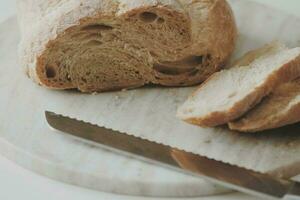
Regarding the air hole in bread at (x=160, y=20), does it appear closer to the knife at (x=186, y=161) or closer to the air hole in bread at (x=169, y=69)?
the air hole in bread at (x=169, y=69)

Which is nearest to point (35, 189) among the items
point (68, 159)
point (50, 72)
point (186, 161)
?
point (68, 159)

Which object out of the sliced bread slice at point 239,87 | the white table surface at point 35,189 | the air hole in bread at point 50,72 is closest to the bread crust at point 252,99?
the sliced bread slice at point 239,87

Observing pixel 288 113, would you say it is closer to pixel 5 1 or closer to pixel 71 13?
pixel 71 13

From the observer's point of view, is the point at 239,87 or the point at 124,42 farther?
the point at 124,42

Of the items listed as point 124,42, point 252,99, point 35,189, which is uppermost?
point 124,42

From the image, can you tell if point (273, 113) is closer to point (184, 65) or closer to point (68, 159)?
point (184, 65)

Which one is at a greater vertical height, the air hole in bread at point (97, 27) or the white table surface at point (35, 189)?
the air hole in bread at point (97, 27)
